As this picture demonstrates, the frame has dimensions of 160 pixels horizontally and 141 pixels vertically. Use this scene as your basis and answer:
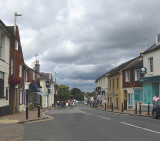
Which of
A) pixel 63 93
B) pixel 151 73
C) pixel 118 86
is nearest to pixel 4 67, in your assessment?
pixel 151 73

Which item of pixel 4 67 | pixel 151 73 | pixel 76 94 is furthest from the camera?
pixel 76 94

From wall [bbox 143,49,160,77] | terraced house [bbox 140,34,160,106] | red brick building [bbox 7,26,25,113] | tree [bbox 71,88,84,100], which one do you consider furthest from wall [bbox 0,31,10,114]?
tree [bbox 71,88,84,100]

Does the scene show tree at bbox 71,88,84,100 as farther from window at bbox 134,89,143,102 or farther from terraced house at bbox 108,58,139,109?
window at bbox 134,89,143,102

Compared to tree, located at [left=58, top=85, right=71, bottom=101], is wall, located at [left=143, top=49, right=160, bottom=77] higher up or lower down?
higher up

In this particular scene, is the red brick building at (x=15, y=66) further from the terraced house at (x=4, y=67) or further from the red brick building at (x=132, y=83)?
the red brick building at (x=132, y=83)

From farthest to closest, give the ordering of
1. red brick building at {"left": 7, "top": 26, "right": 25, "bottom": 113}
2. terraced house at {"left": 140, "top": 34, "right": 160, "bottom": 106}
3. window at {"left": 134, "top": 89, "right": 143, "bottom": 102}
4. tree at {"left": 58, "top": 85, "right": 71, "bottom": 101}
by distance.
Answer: tree at {"left": 58, "top": 85, "right": 71, "bottom": 101} → window at {"left": 134, "top": 89, "right": 143, "bottom": 102} → terraced house at {"left": 140, "top": 34, "right": 160, "bottom": 106} → red brick building at {"left": 7, "top": 26, "right": 25, "bottom": 113}

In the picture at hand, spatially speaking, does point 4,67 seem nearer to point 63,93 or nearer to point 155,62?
point 155,62

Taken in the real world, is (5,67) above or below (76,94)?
above

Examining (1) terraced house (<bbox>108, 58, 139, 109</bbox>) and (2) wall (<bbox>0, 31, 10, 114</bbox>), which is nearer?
(2) wall (<bbox>0, 31, 10, 114</bbox>)

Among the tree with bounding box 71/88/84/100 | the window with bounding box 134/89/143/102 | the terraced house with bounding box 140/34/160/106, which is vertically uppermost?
the terraced house with bounding box 140/34/160/106

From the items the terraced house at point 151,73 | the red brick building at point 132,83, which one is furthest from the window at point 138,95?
the terraced house at point 151,73

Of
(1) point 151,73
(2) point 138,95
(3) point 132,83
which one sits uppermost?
(1) point 151,73

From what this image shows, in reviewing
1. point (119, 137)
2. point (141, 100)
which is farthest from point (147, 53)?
point (119, 137)

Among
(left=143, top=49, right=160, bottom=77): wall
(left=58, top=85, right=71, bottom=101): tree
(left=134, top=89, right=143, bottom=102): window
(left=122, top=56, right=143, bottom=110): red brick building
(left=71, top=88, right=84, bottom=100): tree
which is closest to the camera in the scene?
(left=143, top=49, right=160, bottom=77): wall
